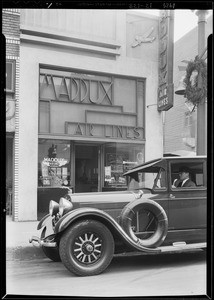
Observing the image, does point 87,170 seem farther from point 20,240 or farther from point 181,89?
point 181,89

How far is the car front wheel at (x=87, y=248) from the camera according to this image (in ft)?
15.1

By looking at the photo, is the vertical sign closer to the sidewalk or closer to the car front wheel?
the car front wheel

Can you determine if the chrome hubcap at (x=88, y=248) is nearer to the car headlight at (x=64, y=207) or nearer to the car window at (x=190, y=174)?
the car headlight at (x=64, y=207)

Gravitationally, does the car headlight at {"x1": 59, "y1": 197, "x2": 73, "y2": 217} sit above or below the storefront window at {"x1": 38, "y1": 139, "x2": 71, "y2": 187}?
below

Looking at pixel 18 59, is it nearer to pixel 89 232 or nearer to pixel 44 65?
pixel 44 65

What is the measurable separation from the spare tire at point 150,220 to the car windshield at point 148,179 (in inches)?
17.0

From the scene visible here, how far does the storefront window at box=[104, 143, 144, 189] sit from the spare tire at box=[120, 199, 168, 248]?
687 mm

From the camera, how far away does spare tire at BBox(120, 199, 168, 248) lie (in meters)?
4.86

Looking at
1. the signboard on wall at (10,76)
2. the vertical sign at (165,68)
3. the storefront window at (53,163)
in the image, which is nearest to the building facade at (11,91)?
the signboard on wall at (10,76)

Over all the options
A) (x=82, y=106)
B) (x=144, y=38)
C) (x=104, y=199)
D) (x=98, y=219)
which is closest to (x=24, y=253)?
(x=98, y=219)

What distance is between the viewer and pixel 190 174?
5375 mm

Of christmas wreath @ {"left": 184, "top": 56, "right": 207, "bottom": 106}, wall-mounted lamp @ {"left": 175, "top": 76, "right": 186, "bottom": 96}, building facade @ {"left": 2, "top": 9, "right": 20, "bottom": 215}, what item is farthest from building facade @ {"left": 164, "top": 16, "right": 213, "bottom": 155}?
building facade @ {"left": 2, "top": 9, "right": 20, "bottom": 215}

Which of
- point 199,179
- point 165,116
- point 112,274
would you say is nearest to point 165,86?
point 165,116

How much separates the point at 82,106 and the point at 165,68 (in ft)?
5.18
